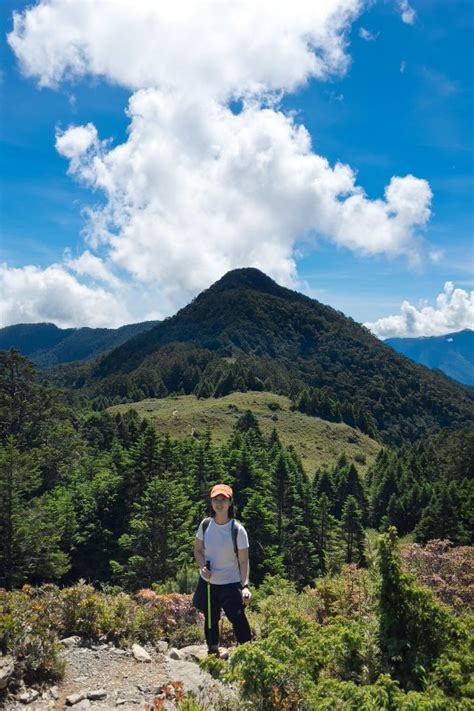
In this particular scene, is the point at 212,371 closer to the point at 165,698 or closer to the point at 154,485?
the point at 154,485

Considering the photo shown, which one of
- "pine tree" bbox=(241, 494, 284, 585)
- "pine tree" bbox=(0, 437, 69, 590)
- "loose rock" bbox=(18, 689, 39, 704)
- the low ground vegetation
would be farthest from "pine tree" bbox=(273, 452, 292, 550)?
"loose rock" bbox=(18, 689, 39, 704)

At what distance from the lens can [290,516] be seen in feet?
156

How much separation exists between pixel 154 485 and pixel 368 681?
989 inches

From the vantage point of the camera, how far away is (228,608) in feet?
22.1

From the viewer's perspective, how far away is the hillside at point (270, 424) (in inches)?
3629

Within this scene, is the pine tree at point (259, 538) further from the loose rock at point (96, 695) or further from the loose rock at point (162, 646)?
the loose rock at point (96, 695)

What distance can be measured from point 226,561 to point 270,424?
9820cm

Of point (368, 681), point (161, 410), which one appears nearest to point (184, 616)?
point (368, 681)

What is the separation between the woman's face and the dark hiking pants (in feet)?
3.77

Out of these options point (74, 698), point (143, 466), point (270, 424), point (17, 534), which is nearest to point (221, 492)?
point (74, 698)

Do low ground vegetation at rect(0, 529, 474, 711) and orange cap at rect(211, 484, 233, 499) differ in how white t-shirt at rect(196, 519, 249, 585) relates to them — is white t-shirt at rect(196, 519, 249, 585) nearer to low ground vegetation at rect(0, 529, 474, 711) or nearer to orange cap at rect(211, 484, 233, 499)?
orange cap at rect(211, 484, 233, 499)

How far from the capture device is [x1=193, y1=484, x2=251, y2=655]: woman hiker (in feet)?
22.0

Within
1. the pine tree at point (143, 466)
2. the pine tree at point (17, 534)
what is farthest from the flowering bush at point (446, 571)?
the pine tree at point (143, 466)

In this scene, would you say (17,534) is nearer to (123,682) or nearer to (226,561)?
(123,682)
